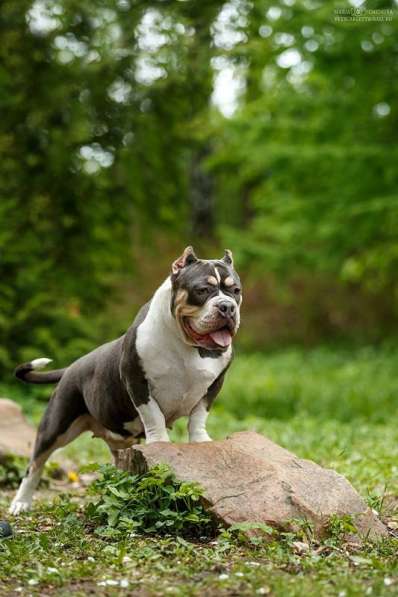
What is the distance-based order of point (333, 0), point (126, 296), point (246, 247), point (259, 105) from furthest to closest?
point (126, 296)
point (246, 247)
point (259, 105)
point (333, 0)

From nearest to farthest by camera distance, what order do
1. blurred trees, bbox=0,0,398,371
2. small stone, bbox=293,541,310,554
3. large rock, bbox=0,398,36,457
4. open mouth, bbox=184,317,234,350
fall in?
small stone, bbox=293,541,310,554 → open mouth, bbox=184,317,234,350 → large rock, bbox=0,398,36,457 → blurred trees, bbox=0,0,398,371

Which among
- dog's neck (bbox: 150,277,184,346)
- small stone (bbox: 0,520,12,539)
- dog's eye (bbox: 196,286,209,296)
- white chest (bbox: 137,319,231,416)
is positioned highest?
dog's eye (bbox: 196,286,209,296)

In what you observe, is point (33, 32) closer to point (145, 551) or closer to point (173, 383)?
point (173, 383)

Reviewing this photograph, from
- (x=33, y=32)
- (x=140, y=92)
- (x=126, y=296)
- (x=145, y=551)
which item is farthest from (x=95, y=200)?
(x=145, y=551)

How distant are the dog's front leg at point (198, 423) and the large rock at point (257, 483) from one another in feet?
0.54

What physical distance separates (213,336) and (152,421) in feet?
2.38

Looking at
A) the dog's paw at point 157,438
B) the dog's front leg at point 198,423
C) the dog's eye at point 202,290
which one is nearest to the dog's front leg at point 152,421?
the dog's paw at point 157,438

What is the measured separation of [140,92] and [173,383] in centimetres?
945

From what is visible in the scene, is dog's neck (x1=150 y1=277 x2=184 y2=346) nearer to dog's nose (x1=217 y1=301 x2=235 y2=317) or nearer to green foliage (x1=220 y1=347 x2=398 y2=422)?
dog's nose (x1=217 y1=301 x2=235 y2=317)

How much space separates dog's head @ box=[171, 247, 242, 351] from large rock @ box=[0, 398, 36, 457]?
3.08m

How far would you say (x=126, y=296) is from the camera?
2309cm

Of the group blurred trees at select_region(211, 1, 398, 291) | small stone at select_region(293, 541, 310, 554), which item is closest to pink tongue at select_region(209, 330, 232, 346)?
small stone at select_region(293, 541, 310, 554)

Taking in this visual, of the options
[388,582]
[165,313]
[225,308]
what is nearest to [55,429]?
[165,313]

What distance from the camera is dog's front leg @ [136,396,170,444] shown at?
527 centimetres
